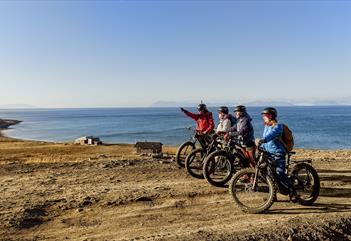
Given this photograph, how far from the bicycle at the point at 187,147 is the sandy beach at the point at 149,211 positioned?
77 centimetres

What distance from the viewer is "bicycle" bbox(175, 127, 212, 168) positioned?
12164 mm

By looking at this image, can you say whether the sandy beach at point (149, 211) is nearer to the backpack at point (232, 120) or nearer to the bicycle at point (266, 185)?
the bicycle at point (266, 185)

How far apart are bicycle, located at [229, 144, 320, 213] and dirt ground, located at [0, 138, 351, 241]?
24 cm

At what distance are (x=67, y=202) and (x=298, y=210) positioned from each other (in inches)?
196

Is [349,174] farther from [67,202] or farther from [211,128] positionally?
[67,202]

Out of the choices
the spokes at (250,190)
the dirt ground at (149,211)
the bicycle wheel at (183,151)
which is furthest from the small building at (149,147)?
the spokes at (250,190)

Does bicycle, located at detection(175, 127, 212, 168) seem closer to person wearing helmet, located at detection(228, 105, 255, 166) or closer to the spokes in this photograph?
person wearing helmet, located at detection(228, 105, 255, 166)

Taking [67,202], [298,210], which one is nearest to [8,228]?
[67,202]

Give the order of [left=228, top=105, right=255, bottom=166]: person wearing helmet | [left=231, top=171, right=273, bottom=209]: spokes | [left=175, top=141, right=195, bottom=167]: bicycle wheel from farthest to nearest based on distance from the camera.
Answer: [left=175, top=141, right=195, bottom=167]: bicycle wheel
[left=228, top=105, right=255, bottom=166]: person wearing helmet
[left=231, top=171, right=273, bottom=209]: spokes

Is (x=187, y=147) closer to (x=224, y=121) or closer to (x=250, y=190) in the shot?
(x=224, y=121)

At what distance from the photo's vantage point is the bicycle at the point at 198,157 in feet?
38.1

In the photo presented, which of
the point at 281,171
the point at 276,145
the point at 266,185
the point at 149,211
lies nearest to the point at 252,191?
the point at 266,185

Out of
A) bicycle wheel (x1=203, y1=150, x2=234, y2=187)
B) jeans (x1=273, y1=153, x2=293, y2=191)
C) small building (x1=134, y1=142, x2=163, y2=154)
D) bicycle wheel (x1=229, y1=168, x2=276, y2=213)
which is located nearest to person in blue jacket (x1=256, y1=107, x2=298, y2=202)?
jeans (x1=273, y1=153, x2=293, y2=191)

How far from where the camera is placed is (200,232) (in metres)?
7.15
